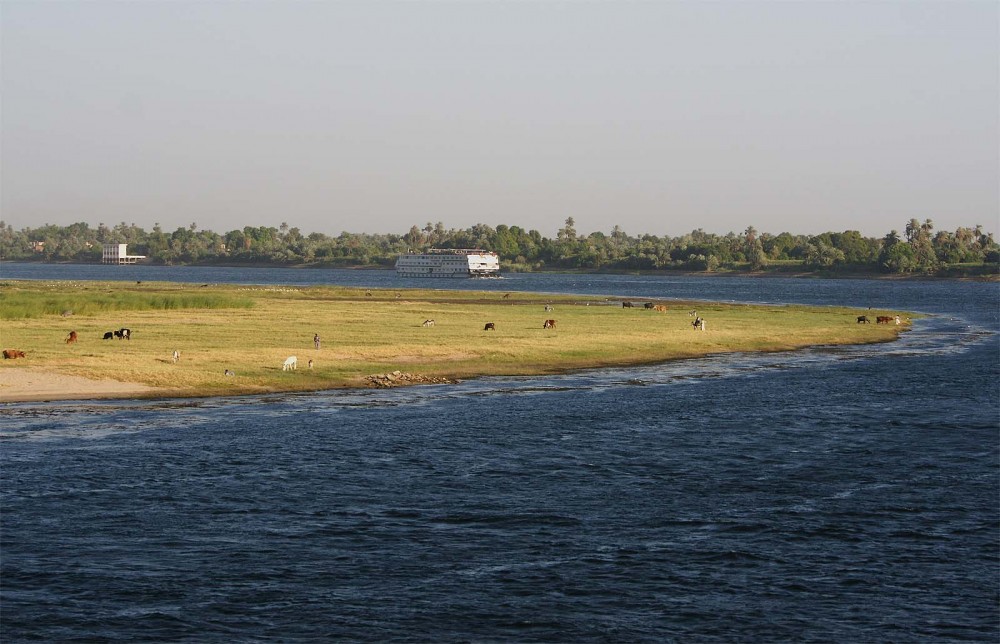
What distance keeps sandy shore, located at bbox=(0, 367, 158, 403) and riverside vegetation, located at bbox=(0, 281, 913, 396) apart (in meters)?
1.09

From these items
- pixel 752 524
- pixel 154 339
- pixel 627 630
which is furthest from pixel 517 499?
pixel 154 339

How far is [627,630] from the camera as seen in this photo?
912 inches

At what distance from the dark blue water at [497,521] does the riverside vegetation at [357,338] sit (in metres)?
7.52

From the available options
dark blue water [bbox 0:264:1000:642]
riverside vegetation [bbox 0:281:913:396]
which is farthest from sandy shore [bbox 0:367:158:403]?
dark blue water [bbox 0:264:1000:642]

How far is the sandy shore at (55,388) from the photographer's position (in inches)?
2016

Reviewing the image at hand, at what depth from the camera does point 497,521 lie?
31.0 m

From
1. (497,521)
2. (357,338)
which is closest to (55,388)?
(357,338)

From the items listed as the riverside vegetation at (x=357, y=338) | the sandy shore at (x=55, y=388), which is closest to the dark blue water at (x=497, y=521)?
the sandy shore at (x=55, y=388)

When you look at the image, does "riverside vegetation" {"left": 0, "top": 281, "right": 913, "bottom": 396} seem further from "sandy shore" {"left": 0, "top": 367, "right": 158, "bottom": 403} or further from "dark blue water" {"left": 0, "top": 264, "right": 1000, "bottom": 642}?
"dark blue water" {"left": 0, "top": 264, "right": 1000, "bottom": 642}

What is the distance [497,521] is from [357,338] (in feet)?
158

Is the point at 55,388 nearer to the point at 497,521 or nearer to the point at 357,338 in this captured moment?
the point at 357,338

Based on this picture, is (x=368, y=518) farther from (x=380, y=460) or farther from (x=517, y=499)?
(x=380, y=460)

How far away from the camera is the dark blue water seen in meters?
23.8

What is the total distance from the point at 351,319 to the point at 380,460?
6128cm
